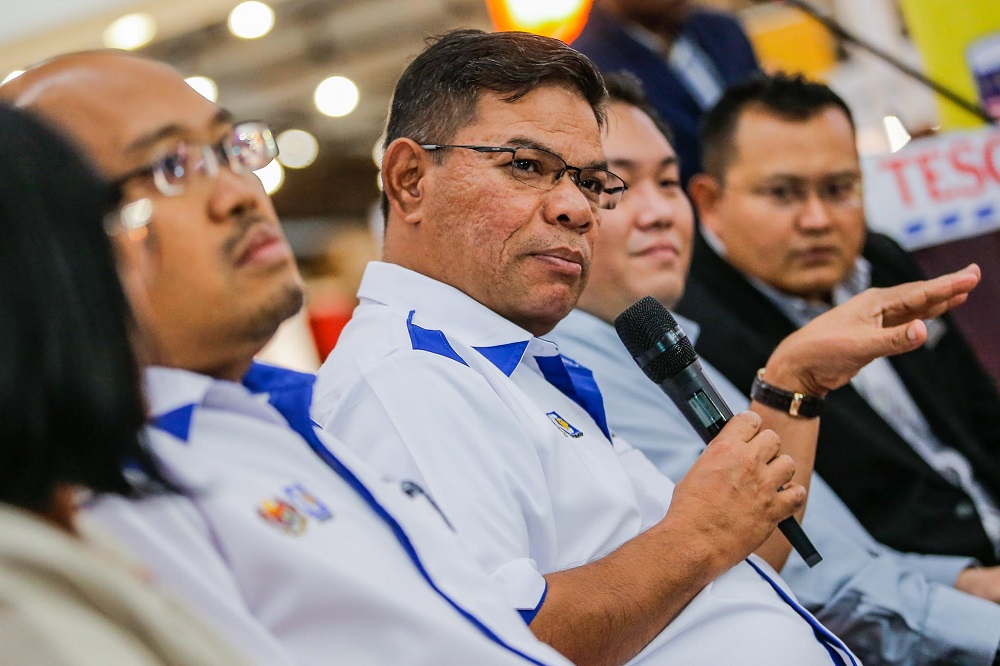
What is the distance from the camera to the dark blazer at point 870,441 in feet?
6.39

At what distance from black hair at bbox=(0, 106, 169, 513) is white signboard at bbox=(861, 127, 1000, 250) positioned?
2.29m

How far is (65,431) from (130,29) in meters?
4.86

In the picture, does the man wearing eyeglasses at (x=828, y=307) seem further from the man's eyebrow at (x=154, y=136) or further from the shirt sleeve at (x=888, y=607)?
the man's eyebrow at (x=154, y=136)

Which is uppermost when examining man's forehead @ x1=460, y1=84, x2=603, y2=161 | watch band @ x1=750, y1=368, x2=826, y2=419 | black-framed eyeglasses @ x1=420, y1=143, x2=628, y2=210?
man's forehead @ x1=460, y1=84, x2=603, y2=161

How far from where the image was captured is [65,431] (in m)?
0.70

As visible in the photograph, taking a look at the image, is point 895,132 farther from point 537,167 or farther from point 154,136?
point 154,136

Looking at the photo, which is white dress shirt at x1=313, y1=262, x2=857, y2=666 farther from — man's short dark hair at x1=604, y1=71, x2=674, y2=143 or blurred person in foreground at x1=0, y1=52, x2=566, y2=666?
man's short dark hair at x1=604, y1=71, x2=674, y2=143

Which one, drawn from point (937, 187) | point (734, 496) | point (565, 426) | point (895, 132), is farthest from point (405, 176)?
point (895, 132)

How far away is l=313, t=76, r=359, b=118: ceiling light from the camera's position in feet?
26.6

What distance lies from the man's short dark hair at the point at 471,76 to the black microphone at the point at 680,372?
1.26 ft

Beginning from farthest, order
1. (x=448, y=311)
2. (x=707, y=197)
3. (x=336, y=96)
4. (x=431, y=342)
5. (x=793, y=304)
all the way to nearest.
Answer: (x=336, y=96) < (x=707, y=197) < (x=793, y=304) < (x=448, y=311) < (x=431, y=342)

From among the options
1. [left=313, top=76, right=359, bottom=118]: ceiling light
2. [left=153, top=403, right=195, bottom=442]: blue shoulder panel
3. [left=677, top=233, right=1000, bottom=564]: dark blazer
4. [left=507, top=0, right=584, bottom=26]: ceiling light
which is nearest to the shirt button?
[left=677, top=233, right=1000, bottom=564]: dark blazer

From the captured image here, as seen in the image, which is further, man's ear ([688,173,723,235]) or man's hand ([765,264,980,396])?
man's ear ([688,173,723,235])

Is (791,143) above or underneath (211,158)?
underneath
